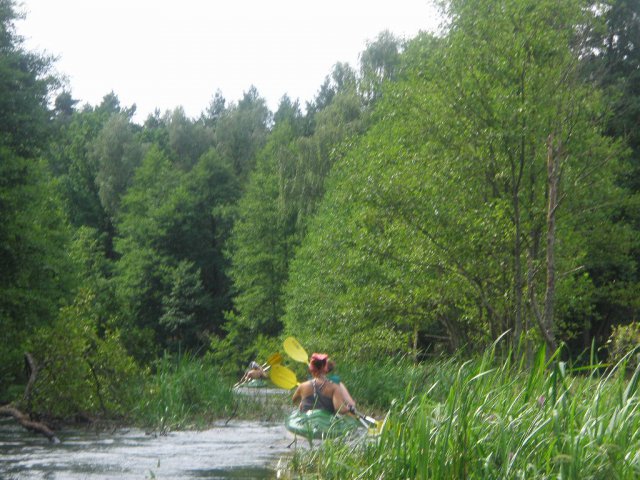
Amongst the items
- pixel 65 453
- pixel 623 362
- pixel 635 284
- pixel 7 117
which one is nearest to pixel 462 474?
pixel 623 362

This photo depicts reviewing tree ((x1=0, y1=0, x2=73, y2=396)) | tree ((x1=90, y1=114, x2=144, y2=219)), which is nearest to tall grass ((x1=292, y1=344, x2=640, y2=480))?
tree ((x1=0, y1=0, x2=73, y2=396))

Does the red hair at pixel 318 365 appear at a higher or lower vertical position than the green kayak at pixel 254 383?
higher

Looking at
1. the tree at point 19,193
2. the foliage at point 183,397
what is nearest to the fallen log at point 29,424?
the foliage at point 183,397

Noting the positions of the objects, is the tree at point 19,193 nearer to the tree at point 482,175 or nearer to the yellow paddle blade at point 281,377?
the tree at point 482,175

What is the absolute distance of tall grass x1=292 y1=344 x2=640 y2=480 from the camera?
20.9ft

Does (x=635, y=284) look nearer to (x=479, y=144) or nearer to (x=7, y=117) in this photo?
(x=479, y=144)

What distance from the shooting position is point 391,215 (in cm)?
2089

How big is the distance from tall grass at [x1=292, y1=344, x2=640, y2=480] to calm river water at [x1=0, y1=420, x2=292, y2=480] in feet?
10.9

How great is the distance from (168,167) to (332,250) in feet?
109

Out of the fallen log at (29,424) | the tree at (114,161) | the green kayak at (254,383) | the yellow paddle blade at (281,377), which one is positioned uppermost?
the tree at (114,161)

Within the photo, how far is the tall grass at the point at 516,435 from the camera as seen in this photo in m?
6.37

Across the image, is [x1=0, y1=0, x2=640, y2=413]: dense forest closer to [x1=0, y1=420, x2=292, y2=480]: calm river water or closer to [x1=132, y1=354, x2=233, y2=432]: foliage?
[x1=132, y1=354, x2=233, y2=432]: foliage

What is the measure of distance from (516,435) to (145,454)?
692cm

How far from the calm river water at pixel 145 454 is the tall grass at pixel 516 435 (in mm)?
3334
